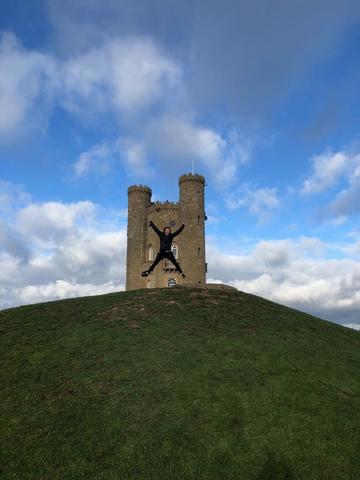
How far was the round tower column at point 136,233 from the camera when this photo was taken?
222 ft

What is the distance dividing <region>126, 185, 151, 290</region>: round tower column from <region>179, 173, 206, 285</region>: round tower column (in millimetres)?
6820

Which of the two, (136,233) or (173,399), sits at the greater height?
(136,233)

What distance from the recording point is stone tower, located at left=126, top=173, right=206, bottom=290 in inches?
2537

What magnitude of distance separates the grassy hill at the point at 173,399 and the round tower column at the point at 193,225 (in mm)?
36588

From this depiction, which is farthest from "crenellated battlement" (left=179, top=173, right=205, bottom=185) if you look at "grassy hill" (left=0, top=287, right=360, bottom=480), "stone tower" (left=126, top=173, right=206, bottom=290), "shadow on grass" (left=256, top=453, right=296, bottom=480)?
"shadow on grass" (left=256, top=453, right=296, bottom=480)

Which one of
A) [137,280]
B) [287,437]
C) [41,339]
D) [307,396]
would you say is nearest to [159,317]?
[41,339]

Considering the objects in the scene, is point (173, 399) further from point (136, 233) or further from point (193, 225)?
point (136, 233)

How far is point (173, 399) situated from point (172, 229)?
173 feet

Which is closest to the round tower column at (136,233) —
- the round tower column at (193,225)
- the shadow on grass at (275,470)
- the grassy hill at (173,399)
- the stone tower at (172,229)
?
the stone tower at (172,229)

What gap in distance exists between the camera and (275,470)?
12484mm

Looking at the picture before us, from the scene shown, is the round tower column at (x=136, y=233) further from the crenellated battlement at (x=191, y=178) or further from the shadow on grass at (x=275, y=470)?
the shadow on grass at (x=275, y=470)

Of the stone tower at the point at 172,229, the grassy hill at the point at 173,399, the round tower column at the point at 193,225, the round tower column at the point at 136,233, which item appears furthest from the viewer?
the round tower column at the point at 136,233

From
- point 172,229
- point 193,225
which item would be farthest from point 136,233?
point 193,225

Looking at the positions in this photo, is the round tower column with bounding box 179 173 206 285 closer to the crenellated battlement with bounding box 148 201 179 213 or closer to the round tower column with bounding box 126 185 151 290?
the crenellated battlement with bounding box 148 201 179 213
